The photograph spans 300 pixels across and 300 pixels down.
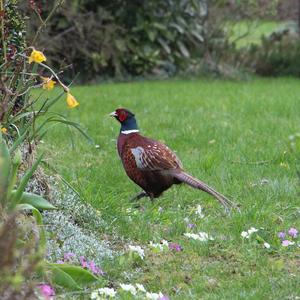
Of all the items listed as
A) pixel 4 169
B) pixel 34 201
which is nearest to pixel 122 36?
pixel 34 201

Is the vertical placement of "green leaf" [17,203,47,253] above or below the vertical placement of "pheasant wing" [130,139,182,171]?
above

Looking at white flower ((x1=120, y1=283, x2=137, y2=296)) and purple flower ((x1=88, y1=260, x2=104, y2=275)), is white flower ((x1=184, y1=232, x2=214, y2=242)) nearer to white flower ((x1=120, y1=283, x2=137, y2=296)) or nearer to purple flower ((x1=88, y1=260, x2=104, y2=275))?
purple flower ((x1=88, y1=260, x2=104, y2=275))

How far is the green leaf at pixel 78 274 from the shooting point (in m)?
4.06

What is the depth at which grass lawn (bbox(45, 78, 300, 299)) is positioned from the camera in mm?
4449

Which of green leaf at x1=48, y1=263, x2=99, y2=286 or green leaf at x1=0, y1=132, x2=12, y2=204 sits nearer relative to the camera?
green leaf at x1=0, y1=132, x2=12, y2=204

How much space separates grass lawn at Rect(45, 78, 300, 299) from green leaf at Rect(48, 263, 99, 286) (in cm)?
27

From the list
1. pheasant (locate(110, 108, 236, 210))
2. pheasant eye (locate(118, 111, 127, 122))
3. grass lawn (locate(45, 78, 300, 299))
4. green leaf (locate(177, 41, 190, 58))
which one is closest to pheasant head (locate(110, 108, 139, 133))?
pheasant eye (locate(118, 111, 127, 122))

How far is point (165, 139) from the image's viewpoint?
823 centimetres

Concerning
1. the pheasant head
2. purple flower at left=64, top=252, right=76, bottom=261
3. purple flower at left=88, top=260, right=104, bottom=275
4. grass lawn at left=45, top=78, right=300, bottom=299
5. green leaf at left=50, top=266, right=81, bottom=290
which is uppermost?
the pheasant head

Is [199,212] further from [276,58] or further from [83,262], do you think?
[276,58]

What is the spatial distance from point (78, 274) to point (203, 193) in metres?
2.27

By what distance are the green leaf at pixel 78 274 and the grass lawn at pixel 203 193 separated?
0.27 m

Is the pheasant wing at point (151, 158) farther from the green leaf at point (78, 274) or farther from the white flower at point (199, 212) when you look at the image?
the green leaf at point (78, 274)

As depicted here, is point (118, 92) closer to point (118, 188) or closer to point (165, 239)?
point (118, 188)
